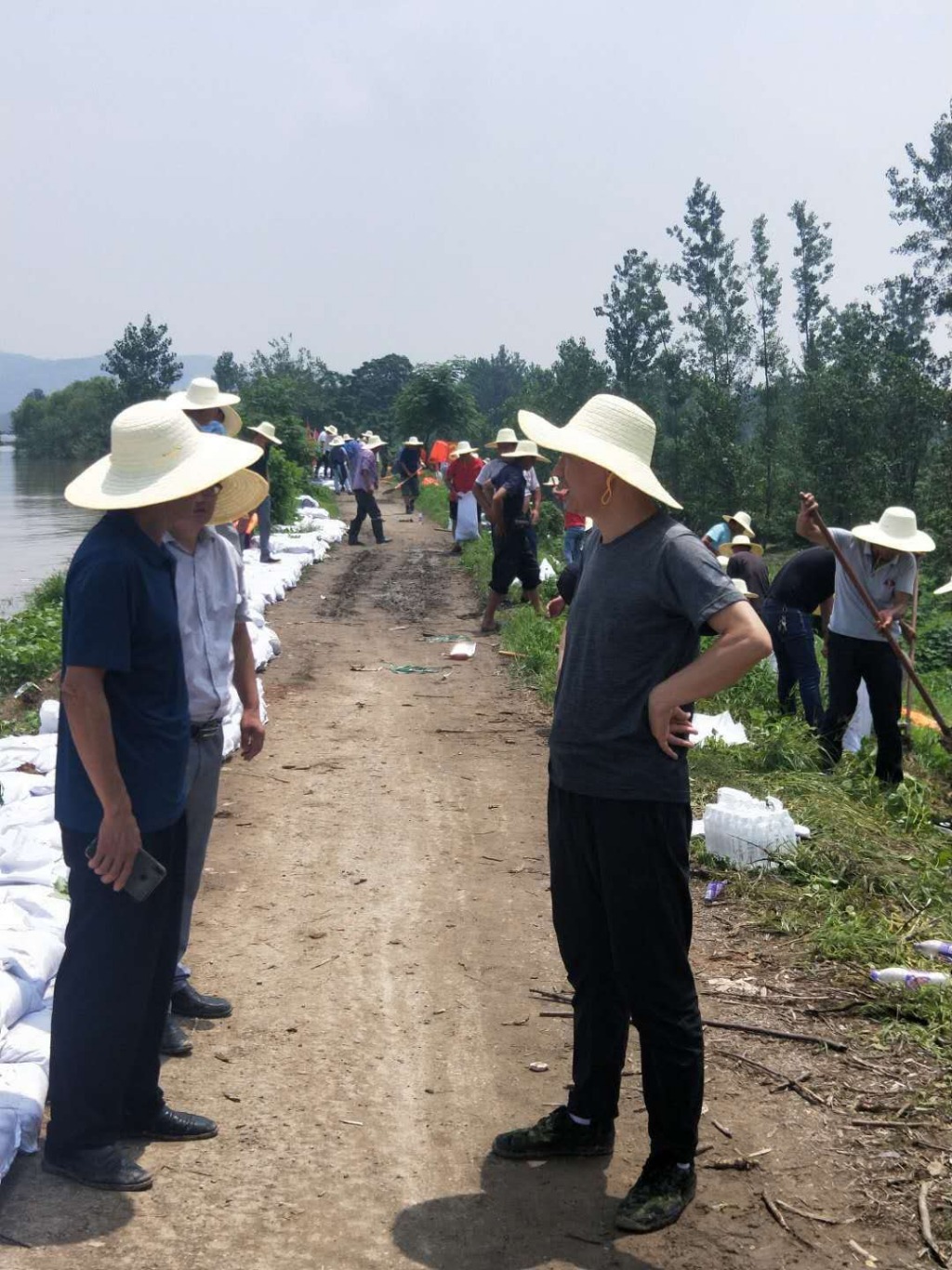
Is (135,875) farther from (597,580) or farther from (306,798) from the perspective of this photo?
(306,798)

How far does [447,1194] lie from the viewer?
3.09m

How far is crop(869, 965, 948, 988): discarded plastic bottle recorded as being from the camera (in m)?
4.12

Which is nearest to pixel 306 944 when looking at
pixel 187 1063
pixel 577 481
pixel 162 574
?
pixel 187 1063

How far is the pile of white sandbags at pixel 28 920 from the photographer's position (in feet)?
10.5

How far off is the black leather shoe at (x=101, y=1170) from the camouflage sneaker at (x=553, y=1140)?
0.89 metres

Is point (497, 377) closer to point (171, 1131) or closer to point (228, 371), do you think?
point (228, 371)

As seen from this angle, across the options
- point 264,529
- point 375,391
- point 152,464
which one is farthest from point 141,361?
point 152,464

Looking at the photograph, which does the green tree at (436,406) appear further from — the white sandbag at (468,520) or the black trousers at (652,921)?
the black trousers at (652,921)

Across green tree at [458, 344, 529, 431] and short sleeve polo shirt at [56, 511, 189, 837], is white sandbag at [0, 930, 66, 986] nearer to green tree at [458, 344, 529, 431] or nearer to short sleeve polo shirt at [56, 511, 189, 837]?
short sleeve polo shirt at [56, 511, 189, 837]

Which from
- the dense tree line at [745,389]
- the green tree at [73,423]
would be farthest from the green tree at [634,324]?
the green tree at [73,423]

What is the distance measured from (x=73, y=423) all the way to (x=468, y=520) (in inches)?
2283

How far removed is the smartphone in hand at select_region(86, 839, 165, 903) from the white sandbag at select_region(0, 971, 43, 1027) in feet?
Answer: 2.54

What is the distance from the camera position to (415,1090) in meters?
3.62

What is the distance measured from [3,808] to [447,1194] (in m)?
3.05
